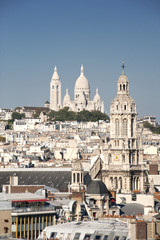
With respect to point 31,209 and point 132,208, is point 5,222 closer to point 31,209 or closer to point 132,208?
point 31,209

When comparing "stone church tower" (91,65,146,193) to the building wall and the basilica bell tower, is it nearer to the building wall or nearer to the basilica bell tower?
the basilica bell tower

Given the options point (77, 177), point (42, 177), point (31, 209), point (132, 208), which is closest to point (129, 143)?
point (42, 177)

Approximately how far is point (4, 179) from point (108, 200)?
1580 centimetres

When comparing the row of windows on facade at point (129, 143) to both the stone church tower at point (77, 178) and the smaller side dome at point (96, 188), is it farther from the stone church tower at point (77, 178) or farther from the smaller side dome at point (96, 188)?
the smaller side dome at point (96, 188)

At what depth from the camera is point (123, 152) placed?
89062mm

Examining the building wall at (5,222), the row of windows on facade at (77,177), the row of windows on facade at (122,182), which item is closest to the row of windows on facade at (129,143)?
A: the row of windows on facade at (122,182)

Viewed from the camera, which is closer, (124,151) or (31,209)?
(31,209)

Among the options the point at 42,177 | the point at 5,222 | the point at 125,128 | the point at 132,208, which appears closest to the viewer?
the point at 5,222

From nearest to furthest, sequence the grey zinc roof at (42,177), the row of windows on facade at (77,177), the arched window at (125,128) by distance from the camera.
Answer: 1. the row of windows on facade at (77,177)
2. the grey zinc roof at (42,177)
3. the arched window at (125,128)

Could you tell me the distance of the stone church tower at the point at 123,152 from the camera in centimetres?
8869

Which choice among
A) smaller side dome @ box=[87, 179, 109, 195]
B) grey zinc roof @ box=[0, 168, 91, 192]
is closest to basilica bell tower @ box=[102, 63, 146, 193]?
grey zinc roof @ box=[0, 168, 91, 192]

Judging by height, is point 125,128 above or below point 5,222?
above

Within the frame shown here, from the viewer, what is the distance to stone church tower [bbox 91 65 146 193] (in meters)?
88.7

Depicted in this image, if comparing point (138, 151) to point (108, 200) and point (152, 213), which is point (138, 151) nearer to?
point (108, 200)
